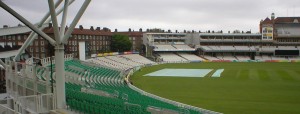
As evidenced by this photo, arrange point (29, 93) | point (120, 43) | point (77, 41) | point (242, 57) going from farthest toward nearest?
Answer: point (120, 43) < point (242, 57) < point (77, 41) < point (29, 93)

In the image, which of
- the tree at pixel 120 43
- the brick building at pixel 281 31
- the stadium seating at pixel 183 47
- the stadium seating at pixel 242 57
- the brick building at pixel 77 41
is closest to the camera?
the brick building at pixel 77 41

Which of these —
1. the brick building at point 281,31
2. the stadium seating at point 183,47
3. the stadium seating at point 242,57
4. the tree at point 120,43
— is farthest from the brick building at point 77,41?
the brick building at point 281,31

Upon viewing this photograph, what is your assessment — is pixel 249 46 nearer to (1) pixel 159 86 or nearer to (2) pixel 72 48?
(2) pixel 72 48

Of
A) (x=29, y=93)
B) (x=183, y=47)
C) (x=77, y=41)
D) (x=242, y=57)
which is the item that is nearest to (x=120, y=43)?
(x=77, y=41)

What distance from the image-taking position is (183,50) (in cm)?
9119

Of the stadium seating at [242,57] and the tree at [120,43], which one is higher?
the tree at [120,43]

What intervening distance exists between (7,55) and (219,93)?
722 inches

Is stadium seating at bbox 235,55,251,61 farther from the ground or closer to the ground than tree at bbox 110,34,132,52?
closer to the ground

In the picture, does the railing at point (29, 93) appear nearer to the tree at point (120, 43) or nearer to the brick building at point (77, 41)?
the brick building at point (77, 41)

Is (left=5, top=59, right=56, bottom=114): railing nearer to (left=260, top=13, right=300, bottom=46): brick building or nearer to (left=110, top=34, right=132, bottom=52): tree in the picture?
(left=110, top=34, right=132, bottom=52): tree

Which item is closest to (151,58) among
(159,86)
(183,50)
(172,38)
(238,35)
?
(183,50)

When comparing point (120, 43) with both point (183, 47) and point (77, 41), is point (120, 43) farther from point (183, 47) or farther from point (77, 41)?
point (183, 47)

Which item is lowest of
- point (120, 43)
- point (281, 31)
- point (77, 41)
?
point (120, 43)

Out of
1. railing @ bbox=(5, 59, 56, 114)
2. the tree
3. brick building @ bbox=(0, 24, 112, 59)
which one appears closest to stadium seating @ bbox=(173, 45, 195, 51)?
the tree
